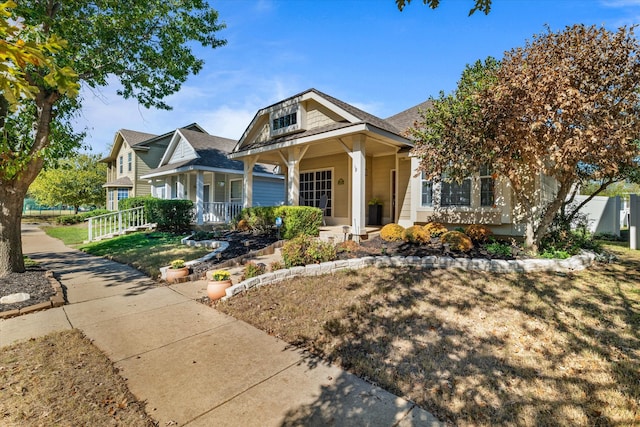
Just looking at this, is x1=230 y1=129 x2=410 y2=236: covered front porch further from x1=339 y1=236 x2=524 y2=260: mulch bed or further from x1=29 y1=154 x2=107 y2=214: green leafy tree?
x1=29 y1=154 x2=107 y2=214: green leafy tree

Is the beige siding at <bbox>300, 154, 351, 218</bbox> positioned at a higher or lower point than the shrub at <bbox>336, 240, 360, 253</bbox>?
higher

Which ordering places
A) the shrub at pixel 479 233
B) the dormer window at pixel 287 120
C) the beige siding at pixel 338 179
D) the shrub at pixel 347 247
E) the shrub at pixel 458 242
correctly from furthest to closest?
the beige siding at pixel 338 179, the dormer window at pixel 287 120, the shrub at pixel 479 233, the shrub at pixel 347 247, the shrub at pixel 458 242

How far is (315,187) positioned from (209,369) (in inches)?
437

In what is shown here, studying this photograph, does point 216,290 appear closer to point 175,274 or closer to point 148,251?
point 175,274

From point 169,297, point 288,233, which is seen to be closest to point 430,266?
point 288,233

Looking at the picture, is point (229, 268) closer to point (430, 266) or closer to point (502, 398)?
point (430, 266)

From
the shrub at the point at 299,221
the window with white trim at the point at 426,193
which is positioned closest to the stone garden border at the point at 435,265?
the shrub at the point at 299,221

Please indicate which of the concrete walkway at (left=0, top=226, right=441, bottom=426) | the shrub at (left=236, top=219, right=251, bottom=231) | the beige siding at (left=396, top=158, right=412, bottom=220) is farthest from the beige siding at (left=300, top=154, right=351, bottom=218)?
the concrete walkway at (left=0, top=226, right=441, bottom=426)

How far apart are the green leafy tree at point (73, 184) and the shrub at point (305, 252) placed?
83.3 feet

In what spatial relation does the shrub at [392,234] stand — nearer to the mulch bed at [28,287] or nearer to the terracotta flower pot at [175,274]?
the terracotta flower pot at [175,274]

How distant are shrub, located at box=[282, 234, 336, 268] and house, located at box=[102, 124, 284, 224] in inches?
276

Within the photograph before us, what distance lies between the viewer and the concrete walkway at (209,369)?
8.19 feet

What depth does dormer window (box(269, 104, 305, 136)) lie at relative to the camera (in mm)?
10719

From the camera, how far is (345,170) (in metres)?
12.5
